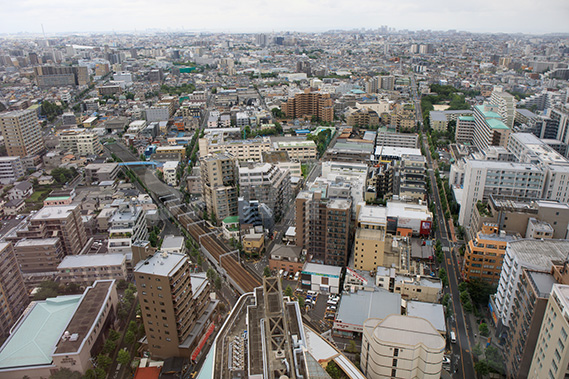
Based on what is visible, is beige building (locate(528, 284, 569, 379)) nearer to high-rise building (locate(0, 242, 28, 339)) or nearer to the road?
the road

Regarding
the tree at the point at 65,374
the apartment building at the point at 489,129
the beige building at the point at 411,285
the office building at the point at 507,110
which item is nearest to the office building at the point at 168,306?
the tree at the point at 65,374

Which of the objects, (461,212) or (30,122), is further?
(30,122)

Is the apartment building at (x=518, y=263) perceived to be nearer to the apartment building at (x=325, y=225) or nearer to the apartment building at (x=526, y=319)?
the apartment building at (x=526, y=319)

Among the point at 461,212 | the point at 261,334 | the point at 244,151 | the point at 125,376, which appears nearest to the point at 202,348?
the point at 125,376

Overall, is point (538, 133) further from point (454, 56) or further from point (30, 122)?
point (454, 56)

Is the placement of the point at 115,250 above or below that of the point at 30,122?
below

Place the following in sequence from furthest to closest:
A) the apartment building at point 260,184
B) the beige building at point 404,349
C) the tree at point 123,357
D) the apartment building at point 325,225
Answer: the apartment building at point 260,184 < the apartment building at point 325,225 < the tree at point 123,357 < the beige building at point 404,349
